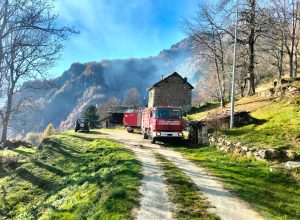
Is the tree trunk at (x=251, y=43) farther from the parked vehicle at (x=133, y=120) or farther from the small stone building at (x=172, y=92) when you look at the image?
the small stone building at (x=172, y=92)

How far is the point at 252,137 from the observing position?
20328 millimetres

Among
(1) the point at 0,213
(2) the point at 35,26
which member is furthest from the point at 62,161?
(2) the point at 35,26

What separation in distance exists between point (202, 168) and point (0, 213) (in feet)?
31.4

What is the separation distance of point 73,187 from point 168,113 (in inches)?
513

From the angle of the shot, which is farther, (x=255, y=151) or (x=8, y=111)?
(x=8, y=111)

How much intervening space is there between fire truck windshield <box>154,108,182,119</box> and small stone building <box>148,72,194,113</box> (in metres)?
41.9

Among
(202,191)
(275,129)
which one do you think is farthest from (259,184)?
(275,129)

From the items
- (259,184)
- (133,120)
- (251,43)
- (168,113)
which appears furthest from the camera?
(133,120)

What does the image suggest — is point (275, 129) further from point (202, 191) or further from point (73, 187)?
point (73, 187)

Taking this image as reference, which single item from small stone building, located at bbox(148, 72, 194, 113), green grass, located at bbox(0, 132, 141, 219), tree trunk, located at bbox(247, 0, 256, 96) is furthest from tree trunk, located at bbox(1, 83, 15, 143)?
small stone building, located at bbox(148, 72, 194, 113)

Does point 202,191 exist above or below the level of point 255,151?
below

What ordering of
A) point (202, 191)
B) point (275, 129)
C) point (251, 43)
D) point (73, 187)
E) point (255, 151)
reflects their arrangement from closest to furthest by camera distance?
point (202, 191) < point (73, 187) < point (255, 151) < point (275, 129) < point (251, 43)

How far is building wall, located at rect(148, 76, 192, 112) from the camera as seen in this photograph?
233 feet

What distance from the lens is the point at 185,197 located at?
11539 millimetres
